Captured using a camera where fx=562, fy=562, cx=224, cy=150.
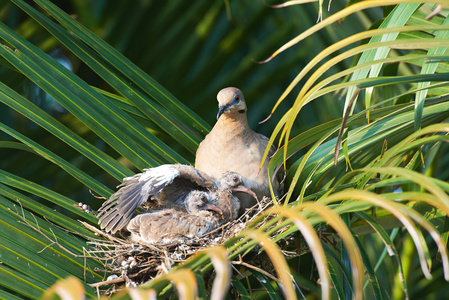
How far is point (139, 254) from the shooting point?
245 cm

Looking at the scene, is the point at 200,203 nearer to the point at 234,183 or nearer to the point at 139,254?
the point at 234,183

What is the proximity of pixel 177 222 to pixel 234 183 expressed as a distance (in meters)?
0.38

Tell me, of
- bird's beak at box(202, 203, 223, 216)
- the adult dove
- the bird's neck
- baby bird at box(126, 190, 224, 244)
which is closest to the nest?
baby bird at box(126, 190, 224, 244)

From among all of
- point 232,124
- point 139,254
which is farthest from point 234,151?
point 139,254

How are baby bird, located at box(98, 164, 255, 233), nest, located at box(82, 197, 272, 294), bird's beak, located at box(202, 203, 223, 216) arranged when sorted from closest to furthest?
nest, located at box(82, 197, 272, 294), baby bird, located at box(98, 164, 255, 233), bird's beak, located at box(202, 203, 223, 216)

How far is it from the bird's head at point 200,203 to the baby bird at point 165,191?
3cm

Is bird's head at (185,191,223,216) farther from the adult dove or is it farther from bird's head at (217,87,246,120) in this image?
bird's head at (217,87,246,120)

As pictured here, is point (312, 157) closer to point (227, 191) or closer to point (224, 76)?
point (227, 191)

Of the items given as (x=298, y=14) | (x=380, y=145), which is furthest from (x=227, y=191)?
(x=298, y=14)

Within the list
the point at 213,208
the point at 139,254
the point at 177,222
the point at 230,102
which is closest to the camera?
the point at 139,254

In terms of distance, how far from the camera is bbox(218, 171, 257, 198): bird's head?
2.84 metres

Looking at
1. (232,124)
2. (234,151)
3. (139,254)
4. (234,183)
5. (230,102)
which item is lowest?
(139,254)

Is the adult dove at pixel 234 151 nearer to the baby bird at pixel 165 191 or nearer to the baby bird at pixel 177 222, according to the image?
the baby bird at pixel 165 191

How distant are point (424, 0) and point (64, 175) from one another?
99.2 inches
